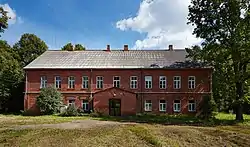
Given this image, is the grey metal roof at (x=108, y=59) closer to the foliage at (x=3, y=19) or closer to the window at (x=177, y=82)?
the window at (x=177, y=82)

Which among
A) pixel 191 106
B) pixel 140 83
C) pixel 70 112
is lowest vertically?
pixel 70 112

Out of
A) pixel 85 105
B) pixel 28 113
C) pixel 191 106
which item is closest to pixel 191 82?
pixel 191 106

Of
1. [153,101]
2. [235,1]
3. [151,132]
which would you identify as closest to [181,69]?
[153,101]

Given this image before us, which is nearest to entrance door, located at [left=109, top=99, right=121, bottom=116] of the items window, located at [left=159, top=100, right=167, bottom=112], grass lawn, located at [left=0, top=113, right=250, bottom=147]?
window, located at [left=159, top=100, right=167, bottom=112]

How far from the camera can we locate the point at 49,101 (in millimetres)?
36000

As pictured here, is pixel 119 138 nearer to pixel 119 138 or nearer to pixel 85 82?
pixel 119 138

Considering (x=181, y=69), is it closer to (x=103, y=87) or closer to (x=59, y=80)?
(x=103, y=87)

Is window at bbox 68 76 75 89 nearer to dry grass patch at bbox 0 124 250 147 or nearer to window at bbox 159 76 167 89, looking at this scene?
window at bbox 159 76 167 89

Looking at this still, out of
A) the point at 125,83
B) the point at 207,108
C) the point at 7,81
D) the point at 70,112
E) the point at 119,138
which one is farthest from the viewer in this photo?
the point at 7,81

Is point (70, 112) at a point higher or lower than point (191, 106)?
lower

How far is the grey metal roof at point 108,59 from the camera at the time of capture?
129 feet

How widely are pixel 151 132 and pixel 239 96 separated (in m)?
15.2

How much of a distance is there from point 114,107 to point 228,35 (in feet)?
51.8

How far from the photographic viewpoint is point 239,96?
29609mm
